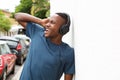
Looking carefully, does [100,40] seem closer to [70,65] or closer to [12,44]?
[70,65]

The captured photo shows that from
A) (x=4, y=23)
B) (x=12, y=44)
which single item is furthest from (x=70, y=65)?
(x=4, y=23)

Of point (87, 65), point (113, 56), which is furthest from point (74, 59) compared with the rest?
point (113, 56)

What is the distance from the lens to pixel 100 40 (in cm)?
187

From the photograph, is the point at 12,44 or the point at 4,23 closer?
the point at 12,44

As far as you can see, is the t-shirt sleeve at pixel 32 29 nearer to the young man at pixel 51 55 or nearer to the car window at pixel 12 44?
the young man at pixel 51 55

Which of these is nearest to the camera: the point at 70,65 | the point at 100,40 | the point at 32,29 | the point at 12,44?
the point at 100,40

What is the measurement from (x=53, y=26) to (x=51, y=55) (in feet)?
0.82

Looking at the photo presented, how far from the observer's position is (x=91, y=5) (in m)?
2.13

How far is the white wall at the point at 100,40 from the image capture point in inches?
62.3

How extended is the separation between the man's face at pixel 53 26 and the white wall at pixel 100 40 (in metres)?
0.52

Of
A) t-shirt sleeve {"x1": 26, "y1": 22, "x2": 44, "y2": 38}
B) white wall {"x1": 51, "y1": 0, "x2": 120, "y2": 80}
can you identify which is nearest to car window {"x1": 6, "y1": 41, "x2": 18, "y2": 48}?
t-shirt sleeve {"x1": 26, "y1": 22, "x2": 44, "y2": 38}

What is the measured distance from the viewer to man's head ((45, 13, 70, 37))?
309 cm

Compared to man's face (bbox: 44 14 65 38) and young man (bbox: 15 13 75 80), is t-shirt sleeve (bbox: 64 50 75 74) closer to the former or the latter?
young man (bbox: 15 13 75 80)

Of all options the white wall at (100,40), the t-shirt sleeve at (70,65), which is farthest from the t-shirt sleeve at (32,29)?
the white wall at (100,40)
